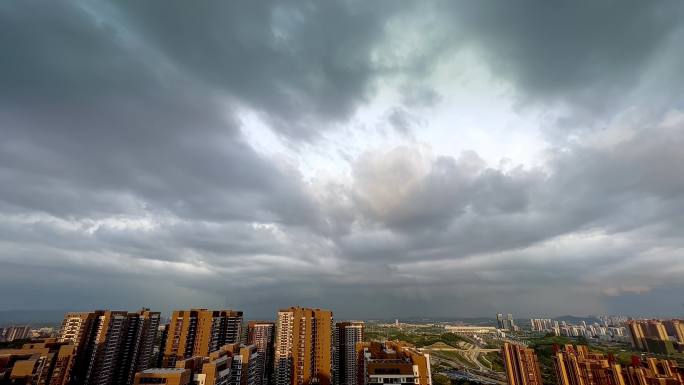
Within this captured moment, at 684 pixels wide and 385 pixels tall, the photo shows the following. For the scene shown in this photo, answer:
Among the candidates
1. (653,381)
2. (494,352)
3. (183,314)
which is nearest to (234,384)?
(183,314)

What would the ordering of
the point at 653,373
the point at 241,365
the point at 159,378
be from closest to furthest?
the point at 159,378 < the point at 653,373 < the point at 241,365

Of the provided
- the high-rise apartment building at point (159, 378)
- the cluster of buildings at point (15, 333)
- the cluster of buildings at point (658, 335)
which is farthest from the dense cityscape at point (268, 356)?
A: the cluster of buildings at point (15, 333)

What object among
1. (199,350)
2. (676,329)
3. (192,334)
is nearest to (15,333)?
(192,334)

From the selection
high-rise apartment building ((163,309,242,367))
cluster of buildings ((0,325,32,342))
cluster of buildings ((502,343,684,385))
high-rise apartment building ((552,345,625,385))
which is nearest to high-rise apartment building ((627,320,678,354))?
cluster of buildings ((502,343,684,385))

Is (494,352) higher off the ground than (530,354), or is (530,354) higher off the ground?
(530,354)

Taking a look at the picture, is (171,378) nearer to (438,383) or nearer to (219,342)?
(219,342)

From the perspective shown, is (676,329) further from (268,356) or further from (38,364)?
(38,364)
